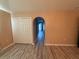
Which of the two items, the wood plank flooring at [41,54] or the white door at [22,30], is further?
the white door at [22,30]

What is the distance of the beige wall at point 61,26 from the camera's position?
593cm

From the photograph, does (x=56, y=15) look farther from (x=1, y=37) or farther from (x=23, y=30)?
(x=1, y=37)

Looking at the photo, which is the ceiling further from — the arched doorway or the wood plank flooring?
the wood plank flooring

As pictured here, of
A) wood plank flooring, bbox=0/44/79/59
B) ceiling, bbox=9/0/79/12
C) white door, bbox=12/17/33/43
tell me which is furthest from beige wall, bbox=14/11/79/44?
wood plank flooring, bbox=0/44/79/59

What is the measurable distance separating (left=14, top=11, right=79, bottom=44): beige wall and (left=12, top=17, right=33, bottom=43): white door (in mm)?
788

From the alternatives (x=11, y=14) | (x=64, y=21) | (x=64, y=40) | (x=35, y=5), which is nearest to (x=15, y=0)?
(x=35, y=5)

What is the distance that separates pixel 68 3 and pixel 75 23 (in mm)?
1573

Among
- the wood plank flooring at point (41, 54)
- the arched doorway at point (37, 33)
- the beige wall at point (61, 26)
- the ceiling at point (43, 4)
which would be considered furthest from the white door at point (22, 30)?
the wood plank flooring at point (41, 54)

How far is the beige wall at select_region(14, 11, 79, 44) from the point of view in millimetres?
5935

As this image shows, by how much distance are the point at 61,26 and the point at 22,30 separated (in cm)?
263

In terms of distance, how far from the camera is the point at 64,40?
20.0ft

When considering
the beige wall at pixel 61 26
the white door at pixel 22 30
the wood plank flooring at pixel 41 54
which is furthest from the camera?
the white door at pixel 22 30

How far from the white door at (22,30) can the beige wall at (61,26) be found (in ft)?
2.59

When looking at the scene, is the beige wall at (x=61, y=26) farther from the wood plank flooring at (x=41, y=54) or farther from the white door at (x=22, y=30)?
the wood plank flooring at (x=41, y=54)
